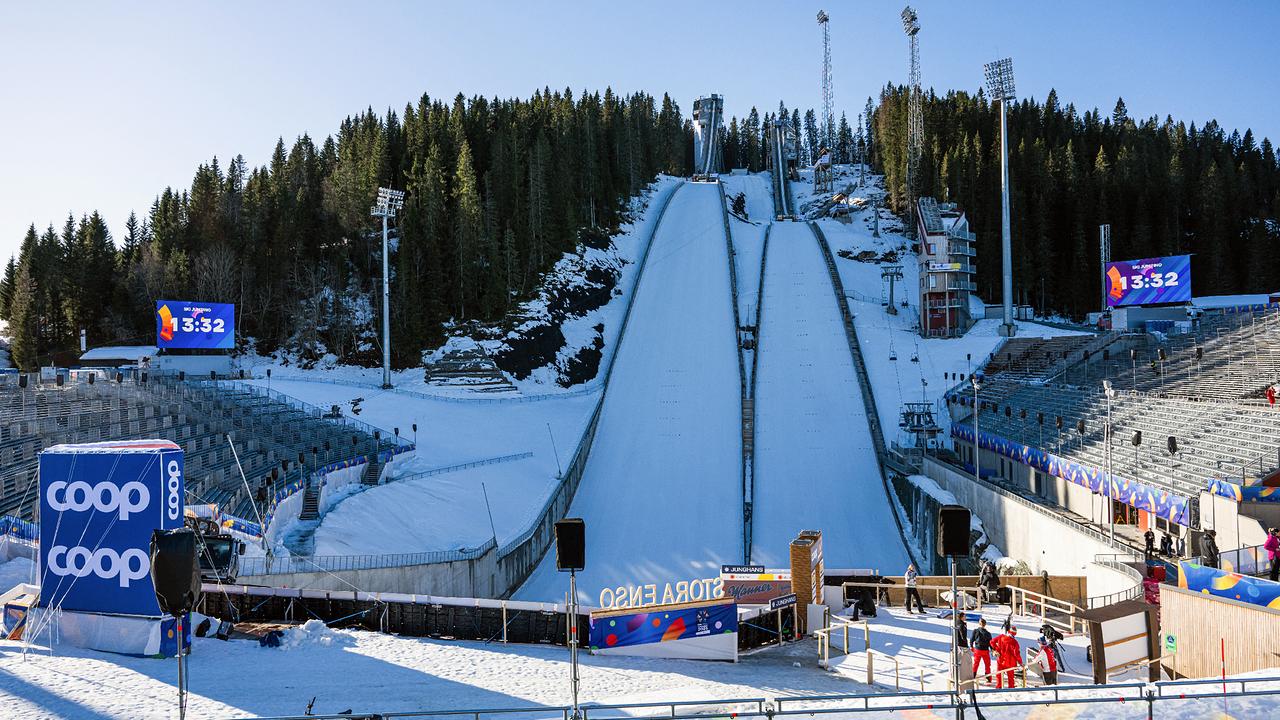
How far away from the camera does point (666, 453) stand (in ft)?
121

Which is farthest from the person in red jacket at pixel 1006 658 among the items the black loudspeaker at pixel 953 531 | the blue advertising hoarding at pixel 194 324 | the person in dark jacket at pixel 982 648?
the blue advertising hoarding at pixel 194 324

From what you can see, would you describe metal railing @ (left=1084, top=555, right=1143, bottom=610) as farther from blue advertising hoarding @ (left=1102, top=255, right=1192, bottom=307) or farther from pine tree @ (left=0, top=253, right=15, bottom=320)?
pine tree @ (left=0, top=253, right=15, bottom=320)

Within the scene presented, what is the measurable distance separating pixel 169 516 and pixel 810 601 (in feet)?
34.3

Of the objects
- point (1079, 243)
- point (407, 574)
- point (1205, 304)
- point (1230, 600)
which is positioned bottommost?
point (407, 574)

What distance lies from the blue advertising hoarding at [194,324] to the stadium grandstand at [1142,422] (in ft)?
107

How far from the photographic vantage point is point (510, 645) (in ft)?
46.9

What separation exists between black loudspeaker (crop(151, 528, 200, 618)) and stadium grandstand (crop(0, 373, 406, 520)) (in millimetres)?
11341

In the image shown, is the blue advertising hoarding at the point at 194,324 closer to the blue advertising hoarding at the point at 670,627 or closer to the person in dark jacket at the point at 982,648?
the blue advertising hoarding at the point at 670,627

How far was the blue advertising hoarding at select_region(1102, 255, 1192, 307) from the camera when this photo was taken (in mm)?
39625

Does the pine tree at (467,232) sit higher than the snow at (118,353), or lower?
higher

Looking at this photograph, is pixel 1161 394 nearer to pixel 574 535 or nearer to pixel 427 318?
pixel 574 535

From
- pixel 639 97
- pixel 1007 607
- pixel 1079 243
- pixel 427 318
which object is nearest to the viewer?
pixel 1007 607

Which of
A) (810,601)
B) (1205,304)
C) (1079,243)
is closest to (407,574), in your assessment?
(810,601)

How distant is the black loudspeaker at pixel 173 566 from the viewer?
8570 millimetres
